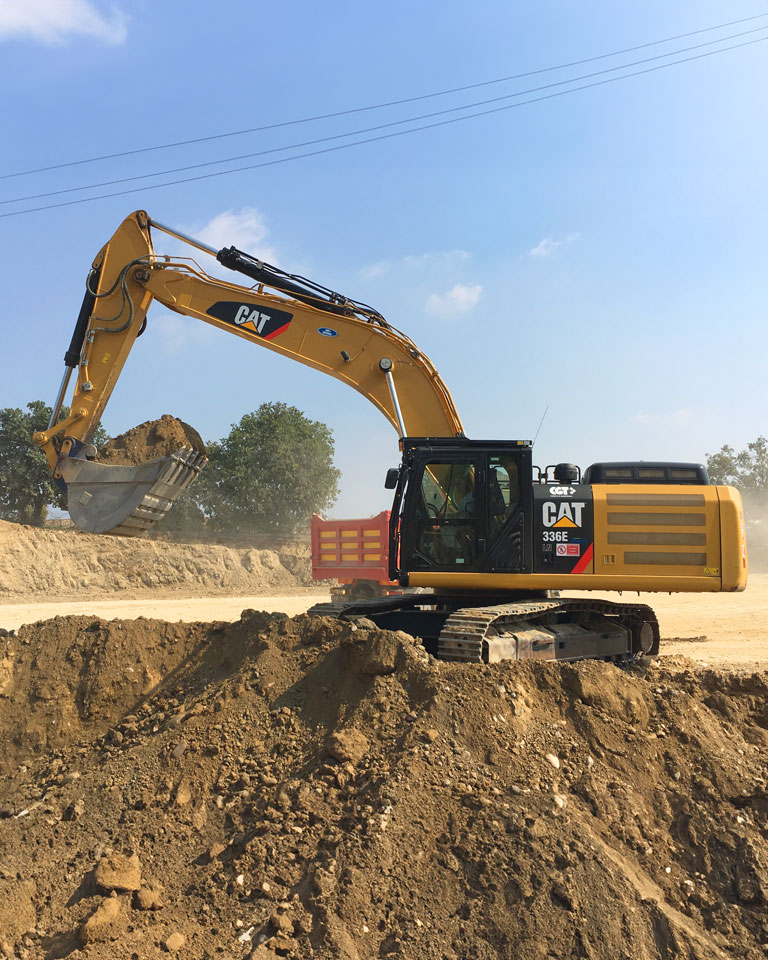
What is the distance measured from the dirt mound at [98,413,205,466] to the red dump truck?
8070 mm

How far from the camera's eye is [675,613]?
19672 millimetres

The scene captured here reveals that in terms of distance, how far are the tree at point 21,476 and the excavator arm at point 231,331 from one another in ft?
81.5

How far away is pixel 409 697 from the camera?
5.96 metres

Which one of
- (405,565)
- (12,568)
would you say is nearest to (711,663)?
(405,565)

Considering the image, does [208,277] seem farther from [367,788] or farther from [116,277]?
[367,788]

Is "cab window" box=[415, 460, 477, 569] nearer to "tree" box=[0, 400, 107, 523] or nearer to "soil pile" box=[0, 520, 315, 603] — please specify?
"soil pile" box=[0, 520, 315, 603]

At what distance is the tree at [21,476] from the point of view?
32656mm

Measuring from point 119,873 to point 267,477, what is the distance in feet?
106

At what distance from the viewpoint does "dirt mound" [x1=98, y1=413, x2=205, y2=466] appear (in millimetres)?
9109

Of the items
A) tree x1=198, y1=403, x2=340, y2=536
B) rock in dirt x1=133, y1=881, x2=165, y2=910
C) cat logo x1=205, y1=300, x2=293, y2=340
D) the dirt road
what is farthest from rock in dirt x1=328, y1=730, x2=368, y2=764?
tree x1=198, y1=403, x2=340, y2=536

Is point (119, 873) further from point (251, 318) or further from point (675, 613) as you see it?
point (675, 613)

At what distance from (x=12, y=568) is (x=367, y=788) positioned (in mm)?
22690

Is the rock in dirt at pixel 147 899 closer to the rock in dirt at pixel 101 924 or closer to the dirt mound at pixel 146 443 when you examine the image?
the rock in dirt at pixel 101 924

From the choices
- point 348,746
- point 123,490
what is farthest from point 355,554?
point 348,746
